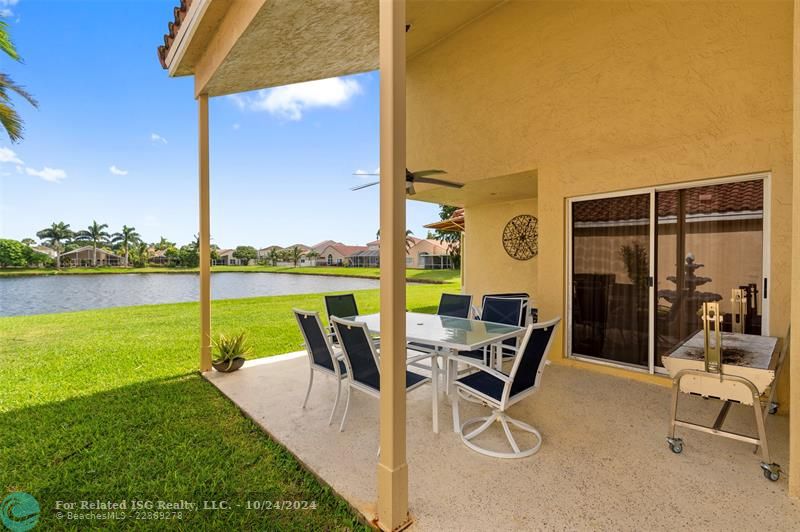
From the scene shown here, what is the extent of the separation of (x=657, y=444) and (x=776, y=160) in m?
2.92

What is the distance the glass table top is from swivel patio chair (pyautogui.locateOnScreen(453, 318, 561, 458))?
0.65 ft

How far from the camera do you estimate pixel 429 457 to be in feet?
8.43

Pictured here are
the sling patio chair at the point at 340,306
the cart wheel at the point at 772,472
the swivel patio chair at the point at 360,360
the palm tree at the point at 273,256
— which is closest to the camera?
the cart wheel at the point at 772,472

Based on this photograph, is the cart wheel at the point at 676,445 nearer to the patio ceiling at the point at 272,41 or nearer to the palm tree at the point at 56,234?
the patio ceiling at the point at 272,41

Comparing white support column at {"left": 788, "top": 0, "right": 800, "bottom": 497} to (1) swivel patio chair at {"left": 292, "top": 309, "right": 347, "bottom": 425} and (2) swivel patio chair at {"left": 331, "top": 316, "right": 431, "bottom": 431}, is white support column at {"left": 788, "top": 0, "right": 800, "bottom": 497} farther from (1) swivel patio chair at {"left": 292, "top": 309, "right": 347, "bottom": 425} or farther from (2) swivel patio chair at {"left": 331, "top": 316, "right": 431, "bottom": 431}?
(1) swivel patio chair at {"left": 292, "top": 309, "right": 347, "bottom": 425}

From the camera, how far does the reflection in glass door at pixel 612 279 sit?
4270 mm

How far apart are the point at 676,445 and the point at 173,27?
688 cm

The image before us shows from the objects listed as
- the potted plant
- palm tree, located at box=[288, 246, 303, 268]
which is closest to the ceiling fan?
the potted plant

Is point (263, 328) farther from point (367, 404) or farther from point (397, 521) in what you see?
point (397, 521)

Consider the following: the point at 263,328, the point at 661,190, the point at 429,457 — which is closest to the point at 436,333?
the point at 429,457

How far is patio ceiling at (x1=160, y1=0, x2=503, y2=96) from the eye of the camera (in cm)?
337

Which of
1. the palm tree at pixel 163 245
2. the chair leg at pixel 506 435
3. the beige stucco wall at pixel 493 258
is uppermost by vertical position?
the palm tree at pixel 163 245

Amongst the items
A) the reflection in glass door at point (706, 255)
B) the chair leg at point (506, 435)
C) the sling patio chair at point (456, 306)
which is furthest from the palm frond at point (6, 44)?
the reflection in glass door at point (706, 255)

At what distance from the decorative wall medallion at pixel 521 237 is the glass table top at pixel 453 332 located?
12.5 ft
